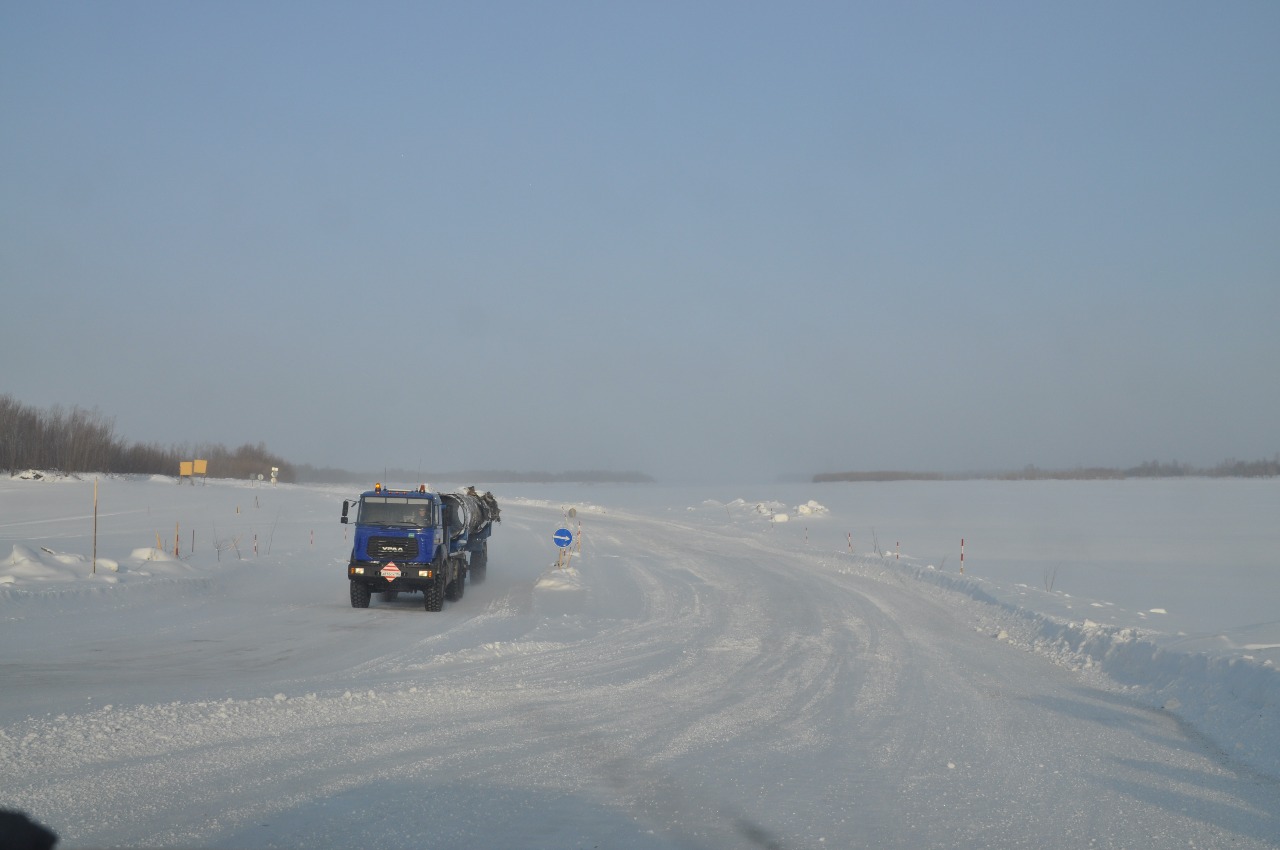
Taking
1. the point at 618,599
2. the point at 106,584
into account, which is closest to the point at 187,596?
the point at 106,584

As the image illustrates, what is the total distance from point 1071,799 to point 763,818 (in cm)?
256

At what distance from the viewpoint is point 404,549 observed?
20.6 meters

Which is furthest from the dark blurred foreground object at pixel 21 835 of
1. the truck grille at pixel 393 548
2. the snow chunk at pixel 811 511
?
the snow chunk at pixel 811 511

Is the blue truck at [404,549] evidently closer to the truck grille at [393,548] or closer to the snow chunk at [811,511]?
the truck grille at [393,548]

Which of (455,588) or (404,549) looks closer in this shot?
(404,549)

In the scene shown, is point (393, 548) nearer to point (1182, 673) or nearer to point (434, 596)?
point (434, 596)

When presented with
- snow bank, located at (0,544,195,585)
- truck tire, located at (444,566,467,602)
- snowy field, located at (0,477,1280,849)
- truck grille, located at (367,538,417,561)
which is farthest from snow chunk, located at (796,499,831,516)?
snow bank, located at (0,544,195,585)

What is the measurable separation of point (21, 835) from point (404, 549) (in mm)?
18244

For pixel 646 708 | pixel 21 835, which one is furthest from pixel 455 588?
pixel 21 835

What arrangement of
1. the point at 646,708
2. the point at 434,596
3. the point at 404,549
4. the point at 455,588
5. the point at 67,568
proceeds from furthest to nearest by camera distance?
the point at 455,588, the point at 67,568, the point at 404,549, the point at 434,596, the point at 646,708

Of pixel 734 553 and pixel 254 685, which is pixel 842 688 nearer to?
pixel 254 685

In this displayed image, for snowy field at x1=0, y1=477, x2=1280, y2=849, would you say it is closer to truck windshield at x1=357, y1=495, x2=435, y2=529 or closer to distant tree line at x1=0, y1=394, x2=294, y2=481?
truck windshield at x1=357, y1=495, x2=435, y2=529

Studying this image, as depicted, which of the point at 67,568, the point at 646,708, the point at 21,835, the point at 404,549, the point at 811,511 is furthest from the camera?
the point at 811,511

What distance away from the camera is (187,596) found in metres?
21.2
